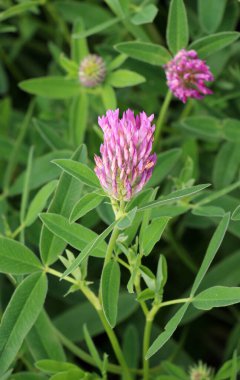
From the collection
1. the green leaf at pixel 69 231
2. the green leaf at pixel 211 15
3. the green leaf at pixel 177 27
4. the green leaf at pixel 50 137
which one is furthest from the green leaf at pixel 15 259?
the green leaf at pixel 211 15

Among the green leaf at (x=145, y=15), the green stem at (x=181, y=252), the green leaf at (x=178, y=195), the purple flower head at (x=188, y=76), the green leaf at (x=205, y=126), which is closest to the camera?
the green leaf at (x=178, y=195)

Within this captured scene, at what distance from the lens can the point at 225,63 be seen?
1.77 m

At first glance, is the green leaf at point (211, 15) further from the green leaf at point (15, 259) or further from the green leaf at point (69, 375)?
the green leaf at point (69, 375)

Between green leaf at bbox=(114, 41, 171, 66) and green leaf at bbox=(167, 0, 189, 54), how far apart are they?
0.02 meters

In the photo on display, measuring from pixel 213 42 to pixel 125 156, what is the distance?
0.55 metres

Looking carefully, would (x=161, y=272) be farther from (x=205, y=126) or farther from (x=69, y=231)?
(x=205, y=126)

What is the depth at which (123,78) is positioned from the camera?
155 centimetres

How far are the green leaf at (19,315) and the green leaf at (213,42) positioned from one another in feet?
1.92

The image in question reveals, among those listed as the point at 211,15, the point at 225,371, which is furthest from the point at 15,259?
the point at 211,15

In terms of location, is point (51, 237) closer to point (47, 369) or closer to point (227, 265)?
point (47, 369)

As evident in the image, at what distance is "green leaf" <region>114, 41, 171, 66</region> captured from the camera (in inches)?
56.0

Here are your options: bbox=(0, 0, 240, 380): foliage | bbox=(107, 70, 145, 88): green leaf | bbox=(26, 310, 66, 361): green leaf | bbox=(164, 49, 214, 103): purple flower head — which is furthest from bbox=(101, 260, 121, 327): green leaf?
bbox=(107, 70, 145, 88): green leaf

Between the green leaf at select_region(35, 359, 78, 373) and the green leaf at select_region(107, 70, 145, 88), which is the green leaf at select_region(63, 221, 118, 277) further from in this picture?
the green leaf at select_region(107, 70, 145, 88)

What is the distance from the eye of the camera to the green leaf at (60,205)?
1183 millimetres
